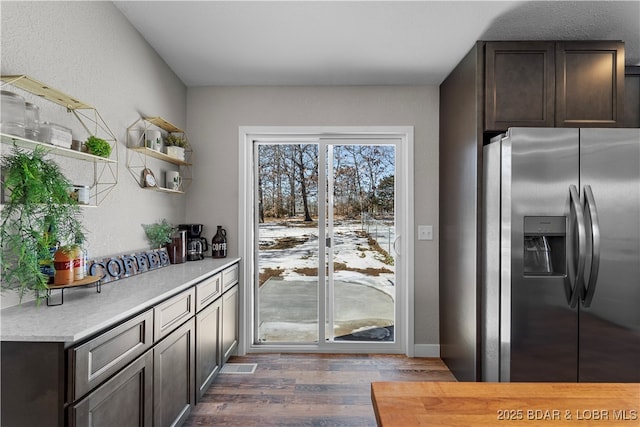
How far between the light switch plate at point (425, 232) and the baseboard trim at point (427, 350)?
1.01 meters

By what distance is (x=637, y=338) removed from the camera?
2.14 m

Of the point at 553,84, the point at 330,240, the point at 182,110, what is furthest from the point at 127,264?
the point at 553,84

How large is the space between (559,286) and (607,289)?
277mm

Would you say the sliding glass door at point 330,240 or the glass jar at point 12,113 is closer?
the glass jar at point 12,113

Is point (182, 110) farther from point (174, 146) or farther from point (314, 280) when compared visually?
point (314, 280)

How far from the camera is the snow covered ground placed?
345 cm

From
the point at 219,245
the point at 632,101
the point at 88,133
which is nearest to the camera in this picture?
the point at 88,133

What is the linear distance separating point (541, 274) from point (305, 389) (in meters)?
1.82

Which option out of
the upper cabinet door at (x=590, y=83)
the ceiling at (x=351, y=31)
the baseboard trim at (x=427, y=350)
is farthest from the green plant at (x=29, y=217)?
the upper cabinet door at (x=590, y=83)

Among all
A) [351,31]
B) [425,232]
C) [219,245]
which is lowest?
[219,245]

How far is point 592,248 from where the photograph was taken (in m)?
2.07

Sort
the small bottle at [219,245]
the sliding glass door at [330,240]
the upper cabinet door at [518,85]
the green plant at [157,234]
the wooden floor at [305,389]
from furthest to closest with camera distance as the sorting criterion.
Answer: the sliding glass door at [330,240]
the small bottle at [219,245]
the green plant at [157,234]
the upper cabinet door at [518,85]
the wooden floor at [305,389]

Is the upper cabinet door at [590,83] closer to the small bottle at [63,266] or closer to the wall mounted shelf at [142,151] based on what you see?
the wall mounted shelf at [142,151]

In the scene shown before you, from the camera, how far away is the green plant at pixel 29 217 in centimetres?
136
